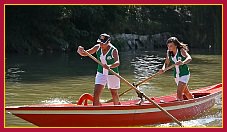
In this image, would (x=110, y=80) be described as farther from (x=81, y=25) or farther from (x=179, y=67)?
(x=81, y=25)

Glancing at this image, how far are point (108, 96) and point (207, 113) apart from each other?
349cm

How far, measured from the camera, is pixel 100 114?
994 centimetres

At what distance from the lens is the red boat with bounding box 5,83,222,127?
9.53 meters

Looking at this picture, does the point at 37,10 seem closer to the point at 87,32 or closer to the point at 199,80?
the point at 87,32

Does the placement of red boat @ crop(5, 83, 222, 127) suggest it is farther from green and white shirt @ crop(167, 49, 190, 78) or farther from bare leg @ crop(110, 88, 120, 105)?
green and white shirt @ crop(167, 49, 190, 78)

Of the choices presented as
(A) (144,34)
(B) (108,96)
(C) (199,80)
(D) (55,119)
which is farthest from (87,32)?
(D) (55,119)

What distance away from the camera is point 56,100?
14.0m

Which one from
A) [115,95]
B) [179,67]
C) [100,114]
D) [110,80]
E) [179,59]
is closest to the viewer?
[100,114]

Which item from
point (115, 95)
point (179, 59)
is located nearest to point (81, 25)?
point (179, 59)

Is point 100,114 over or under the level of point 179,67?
under

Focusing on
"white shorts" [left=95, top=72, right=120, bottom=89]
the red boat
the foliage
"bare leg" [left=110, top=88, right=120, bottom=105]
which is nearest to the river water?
the red boat

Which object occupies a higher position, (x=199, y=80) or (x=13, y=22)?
(x=13, y=22)

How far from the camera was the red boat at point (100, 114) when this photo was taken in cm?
953

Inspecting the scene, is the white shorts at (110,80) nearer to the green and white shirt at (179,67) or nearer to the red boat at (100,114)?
the red boat at (100,114)
